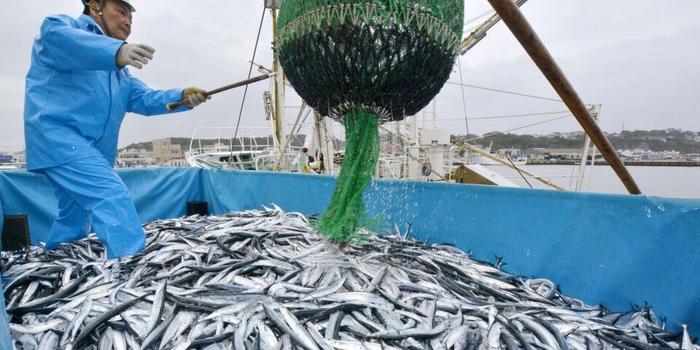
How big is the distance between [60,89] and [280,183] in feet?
8.01

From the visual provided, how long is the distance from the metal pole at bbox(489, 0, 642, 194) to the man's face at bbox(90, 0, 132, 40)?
3.04 m

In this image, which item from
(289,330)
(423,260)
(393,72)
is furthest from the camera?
(423,260)

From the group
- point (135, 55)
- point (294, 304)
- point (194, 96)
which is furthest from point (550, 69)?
point (194, 96)

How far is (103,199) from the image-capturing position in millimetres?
Result: 2865

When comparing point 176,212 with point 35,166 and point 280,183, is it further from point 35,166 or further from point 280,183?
point 35,166

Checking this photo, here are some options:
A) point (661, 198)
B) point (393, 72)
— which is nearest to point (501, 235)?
point (661, 198)

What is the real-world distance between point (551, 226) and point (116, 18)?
12.5 feet

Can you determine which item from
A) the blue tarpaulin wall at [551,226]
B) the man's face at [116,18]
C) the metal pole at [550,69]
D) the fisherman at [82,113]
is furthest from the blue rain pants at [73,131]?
the metal pole at [550,69]

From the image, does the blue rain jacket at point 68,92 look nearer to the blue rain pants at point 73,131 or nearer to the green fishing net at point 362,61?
the blue rain pants at point 73,131

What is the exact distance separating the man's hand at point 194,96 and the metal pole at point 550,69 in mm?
2716

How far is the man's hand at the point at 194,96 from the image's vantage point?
11.6 ft

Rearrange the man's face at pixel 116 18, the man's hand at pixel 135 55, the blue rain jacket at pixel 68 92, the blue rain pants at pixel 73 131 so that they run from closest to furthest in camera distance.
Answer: the man's hand at pixel 135 55 → the blue rain jacket at pixel 68 92 → the blue rain pants at pixel 73 131 → the man's face at pixel 116 18

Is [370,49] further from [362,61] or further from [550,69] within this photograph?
[550,69]

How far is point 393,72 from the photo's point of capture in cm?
204
